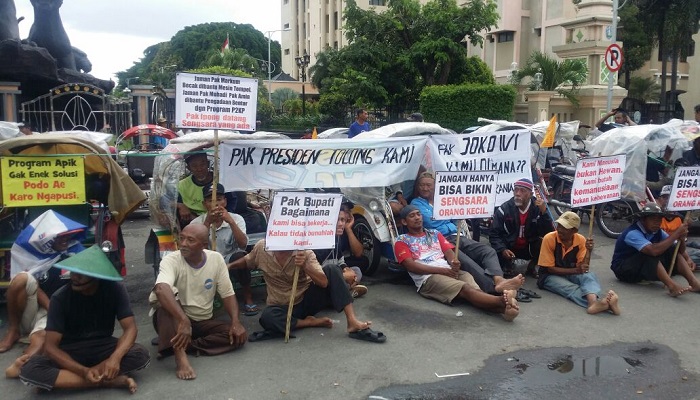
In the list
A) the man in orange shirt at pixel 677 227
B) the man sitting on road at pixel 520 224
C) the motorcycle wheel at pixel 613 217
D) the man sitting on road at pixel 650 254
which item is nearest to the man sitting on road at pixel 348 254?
the man sitting on road at pixel 520 224

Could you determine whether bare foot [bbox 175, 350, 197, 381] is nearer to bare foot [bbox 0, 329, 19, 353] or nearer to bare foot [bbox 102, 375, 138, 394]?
bare foot [bbox 102, 375, 138, 394]

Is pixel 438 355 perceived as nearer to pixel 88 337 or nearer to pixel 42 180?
pixel 88 337

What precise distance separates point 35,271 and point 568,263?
17.6 feet

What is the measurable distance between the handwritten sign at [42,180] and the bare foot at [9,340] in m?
1.17

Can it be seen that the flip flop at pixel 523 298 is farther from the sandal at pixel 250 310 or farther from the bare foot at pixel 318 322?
the sandal at pixel 250 310

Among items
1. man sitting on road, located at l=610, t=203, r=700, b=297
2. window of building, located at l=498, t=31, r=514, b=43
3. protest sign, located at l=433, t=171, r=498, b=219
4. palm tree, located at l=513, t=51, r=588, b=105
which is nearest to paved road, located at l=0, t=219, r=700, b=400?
man sitting on road, located at l=610, t=203, r=700, b=297

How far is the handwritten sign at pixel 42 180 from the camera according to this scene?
5809mm

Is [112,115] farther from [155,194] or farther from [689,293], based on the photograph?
[689,293]

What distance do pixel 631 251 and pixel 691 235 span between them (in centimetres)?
360

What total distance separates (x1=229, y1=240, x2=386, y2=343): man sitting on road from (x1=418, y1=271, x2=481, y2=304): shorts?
3.77 ft

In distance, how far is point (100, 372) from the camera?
4.52 meters

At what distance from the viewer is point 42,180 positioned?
592cm

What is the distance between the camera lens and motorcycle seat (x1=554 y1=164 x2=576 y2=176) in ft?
36.0

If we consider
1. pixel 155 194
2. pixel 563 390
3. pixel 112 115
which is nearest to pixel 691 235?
pixel 563 390
